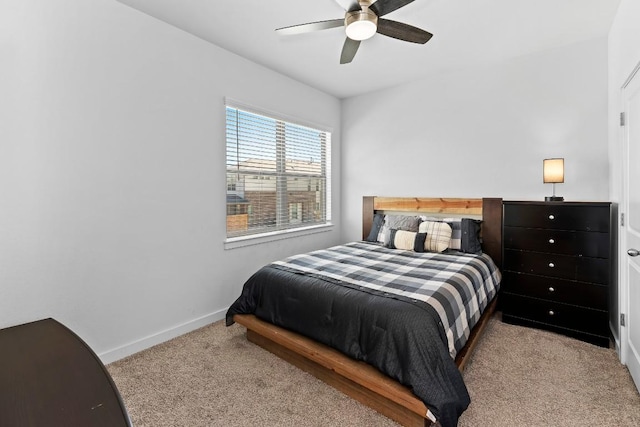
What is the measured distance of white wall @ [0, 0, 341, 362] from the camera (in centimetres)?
195

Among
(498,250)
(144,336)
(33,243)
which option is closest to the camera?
(33,243)

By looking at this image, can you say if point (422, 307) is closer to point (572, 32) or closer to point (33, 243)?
point (33, 243)

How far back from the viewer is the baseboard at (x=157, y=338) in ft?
7.73

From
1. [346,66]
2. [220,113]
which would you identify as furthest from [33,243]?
[346,66]

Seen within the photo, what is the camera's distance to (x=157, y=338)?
2625 millimetres

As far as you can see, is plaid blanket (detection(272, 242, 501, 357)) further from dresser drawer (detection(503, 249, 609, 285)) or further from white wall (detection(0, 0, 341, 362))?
white wall (detection(0, 0, 341, 362))

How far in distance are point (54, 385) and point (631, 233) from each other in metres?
3.00

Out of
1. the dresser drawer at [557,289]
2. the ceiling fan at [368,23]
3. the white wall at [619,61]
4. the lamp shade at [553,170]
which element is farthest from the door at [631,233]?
the ceiling fan at [368,23]

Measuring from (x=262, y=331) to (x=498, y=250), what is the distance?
2549mm

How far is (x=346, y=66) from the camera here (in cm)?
346

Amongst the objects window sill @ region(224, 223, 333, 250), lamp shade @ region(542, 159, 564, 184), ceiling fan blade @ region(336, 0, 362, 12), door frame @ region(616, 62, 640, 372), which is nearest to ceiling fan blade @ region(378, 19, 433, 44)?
ceiling fan blade @ region(336, 0, 362, 12)

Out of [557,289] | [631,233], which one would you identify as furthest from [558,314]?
[631,233]

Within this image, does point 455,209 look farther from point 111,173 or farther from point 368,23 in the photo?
point 111,173

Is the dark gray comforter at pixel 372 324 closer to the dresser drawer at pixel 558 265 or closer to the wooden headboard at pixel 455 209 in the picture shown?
the dresser drawer at pixel 558 265
